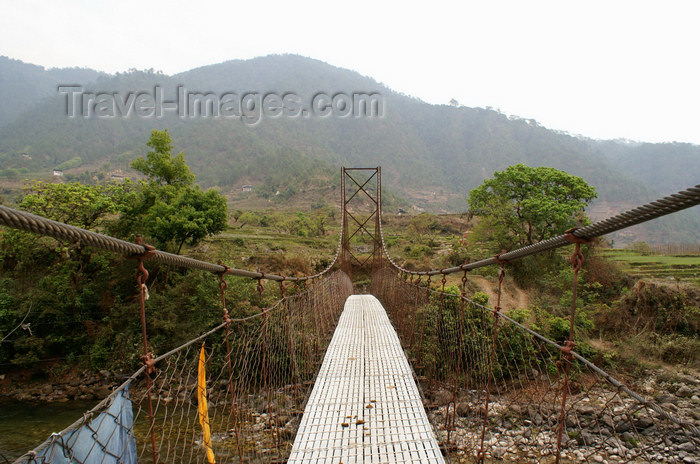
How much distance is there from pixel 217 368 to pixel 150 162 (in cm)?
519

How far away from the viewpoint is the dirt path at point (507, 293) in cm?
774

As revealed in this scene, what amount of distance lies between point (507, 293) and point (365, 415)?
734 centimetres

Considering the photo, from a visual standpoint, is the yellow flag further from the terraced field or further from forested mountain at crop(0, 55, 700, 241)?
forested mountain at crop(0, 55, 700, 241)

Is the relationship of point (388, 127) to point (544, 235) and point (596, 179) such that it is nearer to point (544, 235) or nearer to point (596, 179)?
point (596, 179)

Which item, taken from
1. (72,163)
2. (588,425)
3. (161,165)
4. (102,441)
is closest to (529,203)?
(588,425)

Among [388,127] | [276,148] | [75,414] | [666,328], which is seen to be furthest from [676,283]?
[388,127]

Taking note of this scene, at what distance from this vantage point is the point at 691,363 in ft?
17.6

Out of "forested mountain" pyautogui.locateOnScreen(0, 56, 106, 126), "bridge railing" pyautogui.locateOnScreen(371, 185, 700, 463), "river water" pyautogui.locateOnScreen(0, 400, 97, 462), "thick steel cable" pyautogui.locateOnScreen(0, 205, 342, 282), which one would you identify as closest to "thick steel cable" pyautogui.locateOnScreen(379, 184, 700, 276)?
"bridge railing" pyautogui.locateOnScreen(371, 185, 700, 463)

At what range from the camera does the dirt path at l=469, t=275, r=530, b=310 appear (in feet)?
25.4

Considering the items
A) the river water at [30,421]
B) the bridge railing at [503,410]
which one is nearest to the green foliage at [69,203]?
the river water at [30,421]

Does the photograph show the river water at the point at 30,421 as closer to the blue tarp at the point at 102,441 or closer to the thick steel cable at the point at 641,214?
the blue tarp at the point at 102,441

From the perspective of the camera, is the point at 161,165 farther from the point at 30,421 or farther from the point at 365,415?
the point at 365,415

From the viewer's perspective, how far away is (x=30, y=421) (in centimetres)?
587

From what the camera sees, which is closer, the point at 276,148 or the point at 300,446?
the point at 300,446
